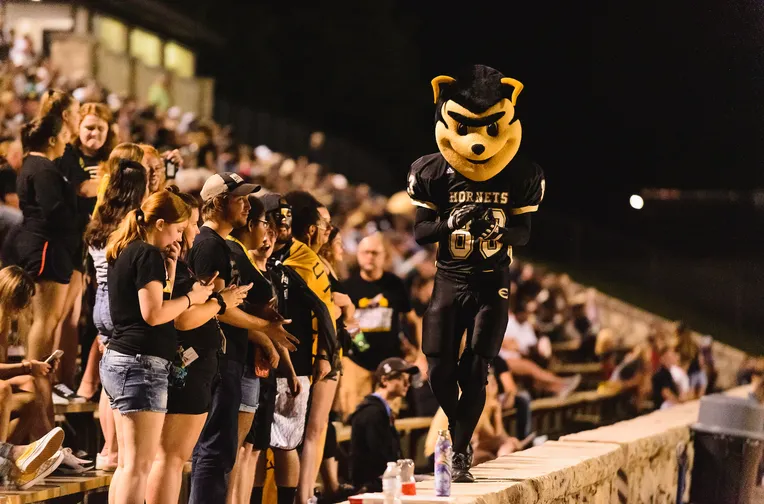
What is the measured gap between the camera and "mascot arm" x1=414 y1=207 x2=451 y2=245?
6.78 m

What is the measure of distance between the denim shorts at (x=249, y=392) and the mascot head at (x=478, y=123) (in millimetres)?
1548

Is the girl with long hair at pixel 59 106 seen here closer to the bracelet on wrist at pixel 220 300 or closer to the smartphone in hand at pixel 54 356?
the smartphone in hand at pixel 54 356

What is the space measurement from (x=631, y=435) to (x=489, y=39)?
18.5m

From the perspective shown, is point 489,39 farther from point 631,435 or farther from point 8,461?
point 8,461

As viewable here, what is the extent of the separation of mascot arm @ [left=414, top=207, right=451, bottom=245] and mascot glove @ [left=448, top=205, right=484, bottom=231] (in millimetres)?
54

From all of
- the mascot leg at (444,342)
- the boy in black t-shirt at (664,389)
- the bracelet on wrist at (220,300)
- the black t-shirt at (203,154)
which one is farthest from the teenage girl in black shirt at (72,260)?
the boy in black t-shirt at (664,389)

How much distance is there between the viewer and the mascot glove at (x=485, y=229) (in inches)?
262

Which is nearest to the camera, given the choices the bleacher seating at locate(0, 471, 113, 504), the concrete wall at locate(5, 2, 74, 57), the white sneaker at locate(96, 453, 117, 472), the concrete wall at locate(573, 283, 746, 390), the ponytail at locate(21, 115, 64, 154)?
the bleacher seating at locate(0, 471, 113, 504)

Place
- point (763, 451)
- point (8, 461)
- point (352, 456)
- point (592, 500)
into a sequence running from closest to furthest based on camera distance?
point (8, 461), point (592, 500), point (352, 456), point (763, 451)

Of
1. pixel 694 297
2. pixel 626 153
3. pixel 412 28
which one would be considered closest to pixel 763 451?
pixel 694 297

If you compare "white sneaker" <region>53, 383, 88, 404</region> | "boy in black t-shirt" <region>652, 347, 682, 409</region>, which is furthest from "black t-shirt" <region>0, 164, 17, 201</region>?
"boy in black t-shirt" <region>652, 347, 682, 409</region>

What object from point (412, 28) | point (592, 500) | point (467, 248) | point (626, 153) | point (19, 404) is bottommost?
point (592, 500)

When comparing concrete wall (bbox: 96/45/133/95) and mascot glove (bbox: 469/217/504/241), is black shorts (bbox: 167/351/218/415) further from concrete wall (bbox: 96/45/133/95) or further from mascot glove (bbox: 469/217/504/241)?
concrete wall (bbox: 96/45/133/95)

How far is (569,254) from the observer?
28469 millimetres
